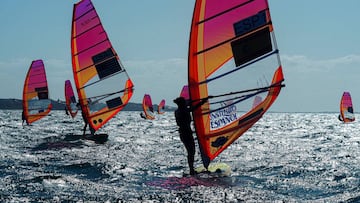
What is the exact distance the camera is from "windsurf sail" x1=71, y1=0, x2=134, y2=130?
56.3ft

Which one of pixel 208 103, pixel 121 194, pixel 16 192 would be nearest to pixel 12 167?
pixel 16 192

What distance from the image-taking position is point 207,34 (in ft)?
28.3

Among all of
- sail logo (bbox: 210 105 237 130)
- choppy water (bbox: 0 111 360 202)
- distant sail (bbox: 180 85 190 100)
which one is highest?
distant sail (bbox: 180 85 190 100)

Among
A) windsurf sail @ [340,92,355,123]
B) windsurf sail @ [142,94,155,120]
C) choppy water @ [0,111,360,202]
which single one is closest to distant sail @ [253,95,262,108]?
choppy water @ [0,111,360,202]

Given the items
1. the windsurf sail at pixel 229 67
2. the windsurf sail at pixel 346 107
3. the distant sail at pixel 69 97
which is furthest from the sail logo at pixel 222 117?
the windsurf sail at pixel 346 107

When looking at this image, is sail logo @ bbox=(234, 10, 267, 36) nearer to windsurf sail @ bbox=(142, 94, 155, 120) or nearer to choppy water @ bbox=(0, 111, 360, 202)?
choppy water @ bbox=(0, 111, 360, 202)

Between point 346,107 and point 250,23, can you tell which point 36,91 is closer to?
point 250,23

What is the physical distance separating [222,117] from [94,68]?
915 centimetres

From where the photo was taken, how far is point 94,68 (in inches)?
675

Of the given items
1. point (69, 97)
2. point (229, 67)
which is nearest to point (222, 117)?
point (229, 67)

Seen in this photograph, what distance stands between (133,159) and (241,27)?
5.57 metres

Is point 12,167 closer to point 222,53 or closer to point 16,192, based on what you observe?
point 16,192

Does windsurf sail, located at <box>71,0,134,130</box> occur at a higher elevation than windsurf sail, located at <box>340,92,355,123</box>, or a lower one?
higher

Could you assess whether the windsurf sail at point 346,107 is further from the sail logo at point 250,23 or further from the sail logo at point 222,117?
the sail logo at point 222,117
